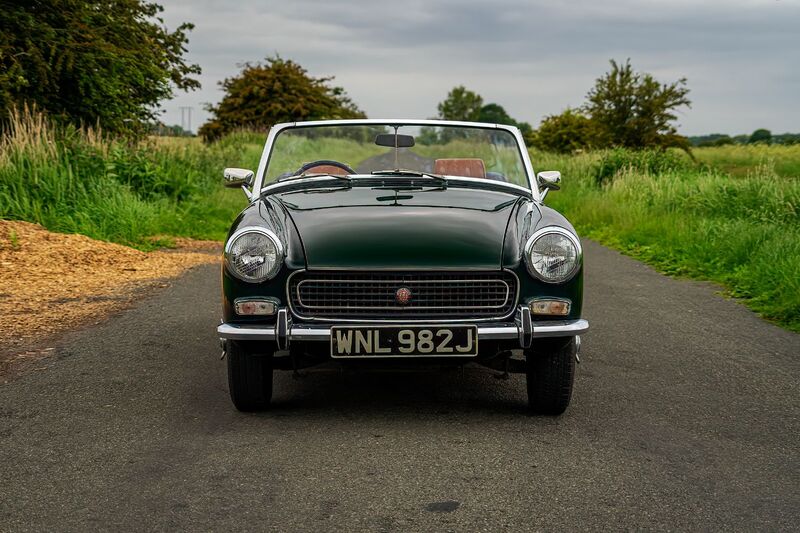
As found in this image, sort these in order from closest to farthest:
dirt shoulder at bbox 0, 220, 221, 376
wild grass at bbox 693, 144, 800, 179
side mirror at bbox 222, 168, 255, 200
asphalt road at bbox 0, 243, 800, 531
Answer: asphalt road at bbox 0, 243, 800, 531 < side mirror at bbox 222, 168, 255, 200 < dirt shoulder at bbox 0, 220, 221, 376 < wild grass at bbox 693, 144, 800, 179

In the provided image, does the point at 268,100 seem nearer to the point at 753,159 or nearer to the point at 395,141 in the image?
the point at 753,159

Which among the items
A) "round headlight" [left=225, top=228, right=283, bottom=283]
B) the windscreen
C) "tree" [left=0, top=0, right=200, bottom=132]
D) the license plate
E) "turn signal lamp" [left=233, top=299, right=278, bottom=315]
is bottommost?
the license plate

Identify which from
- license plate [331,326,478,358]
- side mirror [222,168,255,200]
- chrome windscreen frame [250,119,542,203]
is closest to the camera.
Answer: license plate [331,326,478,358]

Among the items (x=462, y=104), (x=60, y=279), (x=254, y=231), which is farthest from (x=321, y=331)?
(x=462, y=104)

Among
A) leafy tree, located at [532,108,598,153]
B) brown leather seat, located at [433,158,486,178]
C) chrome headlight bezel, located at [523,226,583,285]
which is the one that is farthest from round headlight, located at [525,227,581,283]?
leafy tree, located at [532,108,598,153]

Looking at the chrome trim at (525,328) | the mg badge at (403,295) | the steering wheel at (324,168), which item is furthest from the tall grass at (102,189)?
the chrome trim at (525,328)

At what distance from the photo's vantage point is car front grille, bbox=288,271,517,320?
4398mm

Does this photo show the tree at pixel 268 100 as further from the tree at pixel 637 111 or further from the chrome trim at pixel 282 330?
the chrome trim at pixel 282 330

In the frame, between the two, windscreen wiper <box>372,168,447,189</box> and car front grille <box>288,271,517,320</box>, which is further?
windscreen wiper <box>372,168,447,189</box>

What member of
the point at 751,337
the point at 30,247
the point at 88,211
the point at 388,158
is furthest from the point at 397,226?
the point at 88,211

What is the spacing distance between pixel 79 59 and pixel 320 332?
14.0 meters

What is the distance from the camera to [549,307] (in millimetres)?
4426

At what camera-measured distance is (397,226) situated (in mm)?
4566

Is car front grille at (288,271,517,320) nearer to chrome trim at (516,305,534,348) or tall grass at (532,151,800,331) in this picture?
chrome trim at (516,305,534,348)
